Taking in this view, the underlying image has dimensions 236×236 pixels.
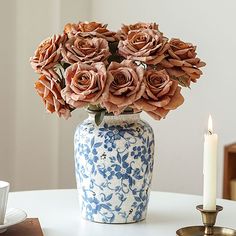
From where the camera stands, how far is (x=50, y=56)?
149 cm

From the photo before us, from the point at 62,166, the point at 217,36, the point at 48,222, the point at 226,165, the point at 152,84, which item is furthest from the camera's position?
the point at 62,166

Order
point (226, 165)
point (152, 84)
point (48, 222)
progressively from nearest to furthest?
1. point (152, 84)
2. point (48, 222)
3. point (226, 165)

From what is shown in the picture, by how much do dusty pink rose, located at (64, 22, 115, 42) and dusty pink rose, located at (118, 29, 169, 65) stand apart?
0.06 m

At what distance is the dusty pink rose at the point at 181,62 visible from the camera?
1492mm

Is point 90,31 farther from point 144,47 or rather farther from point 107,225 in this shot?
point 107,225

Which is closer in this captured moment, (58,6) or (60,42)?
(60,42)

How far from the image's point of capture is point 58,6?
10.5 feet

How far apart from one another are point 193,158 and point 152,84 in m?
1.79

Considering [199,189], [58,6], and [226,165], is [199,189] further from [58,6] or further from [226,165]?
[58,6]

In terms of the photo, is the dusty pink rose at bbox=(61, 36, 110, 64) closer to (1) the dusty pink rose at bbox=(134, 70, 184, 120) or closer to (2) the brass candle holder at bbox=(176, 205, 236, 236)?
(1) the dusty pink rose at bbox=(134, 70, 184, 120)

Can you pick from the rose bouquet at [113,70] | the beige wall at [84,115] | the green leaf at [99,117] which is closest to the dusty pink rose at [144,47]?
the rose bouquet at [113,70]

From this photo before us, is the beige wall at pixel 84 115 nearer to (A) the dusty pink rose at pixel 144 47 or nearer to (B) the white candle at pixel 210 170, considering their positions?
(A) the dusty pink rose at pixel 144 47

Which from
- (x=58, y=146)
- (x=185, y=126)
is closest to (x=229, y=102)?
(x=185, y=126)

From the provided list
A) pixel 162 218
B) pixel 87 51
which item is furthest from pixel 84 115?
pixel 87 51
